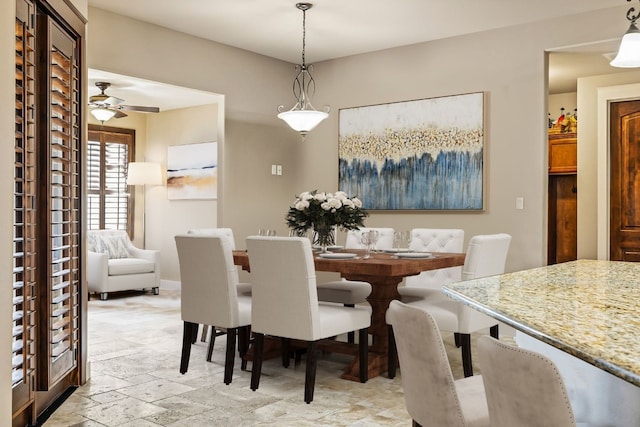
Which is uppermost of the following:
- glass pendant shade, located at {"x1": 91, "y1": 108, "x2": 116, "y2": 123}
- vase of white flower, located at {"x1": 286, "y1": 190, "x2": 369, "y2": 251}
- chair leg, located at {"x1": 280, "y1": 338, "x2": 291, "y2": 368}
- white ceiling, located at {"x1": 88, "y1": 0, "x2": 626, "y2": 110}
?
white ceiling, located at {"x1": 88, "y1": 0, "x2": 626, "y2": 110}

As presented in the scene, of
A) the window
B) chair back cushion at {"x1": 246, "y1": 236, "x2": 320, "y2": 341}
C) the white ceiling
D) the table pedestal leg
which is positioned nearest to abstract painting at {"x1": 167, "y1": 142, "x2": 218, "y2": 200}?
the window

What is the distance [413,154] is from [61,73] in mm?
3550

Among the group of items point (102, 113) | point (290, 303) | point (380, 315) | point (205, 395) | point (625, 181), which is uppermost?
point (102, 113)

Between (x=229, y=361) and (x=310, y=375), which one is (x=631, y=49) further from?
(x=229, y=361)

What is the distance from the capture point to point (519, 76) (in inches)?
210

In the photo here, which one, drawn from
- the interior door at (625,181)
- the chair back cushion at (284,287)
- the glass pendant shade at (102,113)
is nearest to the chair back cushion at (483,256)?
the chair back cushion at (284,287)

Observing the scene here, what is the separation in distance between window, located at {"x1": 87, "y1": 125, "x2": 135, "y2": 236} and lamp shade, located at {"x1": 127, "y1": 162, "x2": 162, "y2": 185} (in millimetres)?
502

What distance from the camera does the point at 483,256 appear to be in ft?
12.0

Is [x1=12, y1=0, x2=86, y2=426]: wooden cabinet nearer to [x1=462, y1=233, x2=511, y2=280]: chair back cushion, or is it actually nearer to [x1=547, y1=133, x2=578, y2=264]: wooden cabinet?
[x1=462, y1=233, x2=511, y2=280]: chair back cushion

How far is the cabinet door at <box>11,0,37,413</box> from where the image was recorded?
2.62 m

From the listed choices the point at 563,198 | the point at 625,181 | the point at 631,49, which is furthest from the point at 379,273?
the point at 563,198

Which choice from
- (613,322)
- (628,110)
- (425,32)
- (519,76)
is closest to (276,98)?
(425,32)

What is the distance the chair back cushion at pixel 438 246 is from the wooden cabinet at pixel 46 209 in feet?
8.25

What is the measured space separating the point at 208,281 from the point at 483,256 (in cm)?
165
